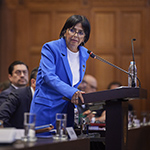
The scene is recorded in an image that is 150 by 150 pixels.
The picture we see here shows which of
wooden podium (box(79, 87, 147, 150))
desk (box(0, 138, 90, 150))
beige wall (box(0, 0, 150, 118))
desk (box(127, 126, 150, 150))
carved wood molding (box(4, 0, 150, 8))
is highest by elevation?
carved wood molding (box(4, 0, 150, 8))

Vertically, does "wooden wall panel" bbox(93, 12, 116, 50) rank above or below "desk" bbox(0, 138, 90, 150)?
above

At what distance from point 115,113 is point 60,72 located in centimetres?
58

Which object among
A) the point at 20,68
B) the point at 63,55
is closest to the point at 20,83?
the point at 20,68

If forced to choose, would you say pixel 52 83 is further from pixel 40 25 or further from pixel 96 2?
pixel 96 2

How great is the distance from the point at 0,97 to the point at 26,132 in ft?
8.06

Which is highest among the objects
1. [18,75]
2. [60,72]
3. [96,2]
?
[96,2]

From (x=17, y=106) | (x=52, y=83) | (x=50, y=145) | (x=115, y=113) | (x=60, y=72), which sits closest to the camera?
(x=50, y=145)

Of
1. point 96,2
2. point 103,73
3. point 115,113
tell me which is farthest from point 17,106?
point 96,2

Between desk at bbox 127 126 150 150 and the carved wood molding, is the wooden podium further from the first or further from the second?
the carved wood molding

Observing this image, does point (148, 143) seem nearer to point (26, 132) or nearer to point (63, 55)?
point (63, 55)

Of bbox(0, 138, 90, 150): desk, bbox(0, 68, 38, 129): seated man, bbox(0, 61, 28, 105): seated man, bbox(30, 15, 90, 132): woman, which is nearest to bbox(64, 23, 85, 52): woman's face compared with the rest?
bbox(30, 15, 90, 132): woman

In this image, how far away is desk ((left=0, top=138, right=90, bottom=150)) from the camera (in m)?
1.43

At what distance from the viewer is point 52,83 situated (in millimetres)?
2361

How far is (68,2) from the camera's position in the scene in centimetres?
700
